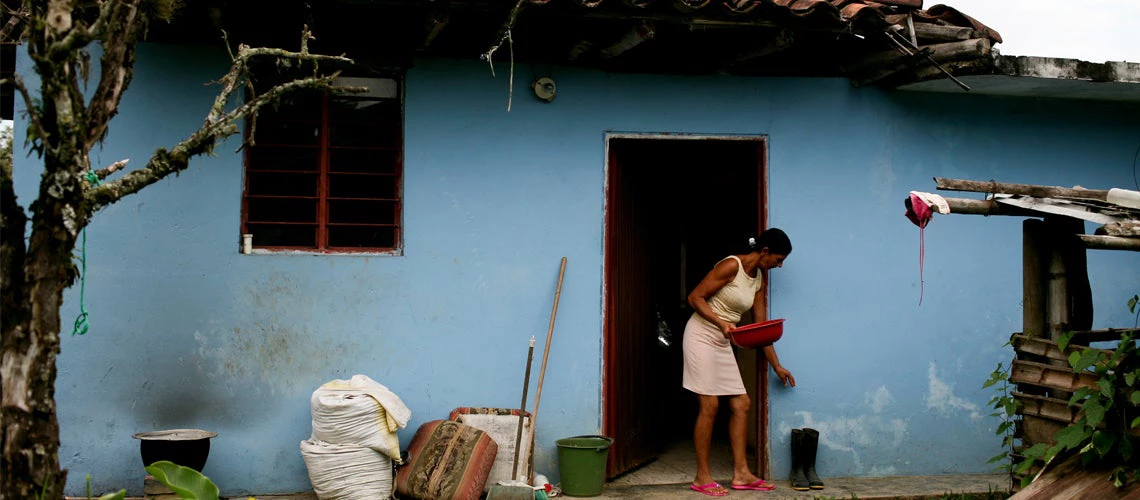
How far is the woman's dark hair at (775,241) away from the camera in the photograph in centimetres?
670

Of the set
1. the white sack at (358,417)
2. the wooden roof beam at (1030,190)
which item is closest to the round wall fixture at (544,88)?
the white sack at (358,417)

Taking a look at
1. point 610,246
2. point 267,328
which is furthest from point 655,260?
point 267,328

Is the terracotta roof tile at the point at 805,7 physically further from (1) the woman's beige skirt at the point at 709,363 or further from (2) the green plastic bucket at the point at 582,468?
(2) the green plastic bucket at the point at 582,468

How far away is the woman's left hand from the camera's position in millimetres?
7094

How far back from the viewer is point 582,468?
666 centimetres

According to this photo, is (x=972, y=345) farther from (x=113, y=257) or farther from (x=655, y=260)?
(x=113, y=257)

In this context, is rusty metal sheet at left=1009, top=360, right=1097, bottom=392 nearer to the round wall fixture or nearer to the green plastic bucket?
the green plastic bucket

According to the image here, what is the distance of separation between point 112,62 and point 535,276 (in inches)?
128

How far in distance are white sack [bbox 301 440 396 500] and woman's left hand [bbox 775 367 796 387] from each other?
2814mm

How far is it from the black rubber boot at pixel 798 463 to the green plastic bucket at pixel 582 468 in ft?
4.47

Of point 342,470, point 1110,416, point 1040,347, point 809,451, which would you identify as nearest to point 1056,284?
point 1040,347

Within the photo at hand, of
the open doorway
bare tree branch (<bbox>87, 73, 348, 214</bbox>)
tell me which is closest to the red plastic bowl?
the open doorway

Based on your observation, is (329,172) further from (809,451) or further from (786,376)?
(809,451)

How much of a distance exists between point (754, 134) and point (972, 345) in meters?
2.29
